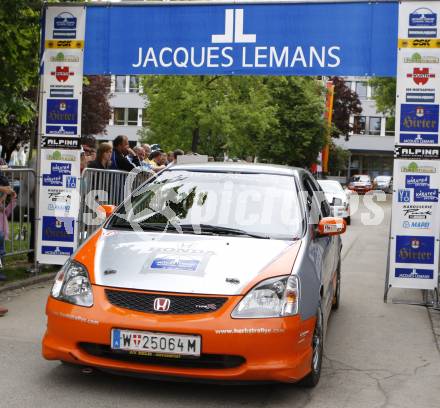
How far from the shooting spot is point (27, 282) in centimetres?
907

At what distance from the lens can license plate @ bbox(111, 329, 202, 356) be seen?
4500 mm

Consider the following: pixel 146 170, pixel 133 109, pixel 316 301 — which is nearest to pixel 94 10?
pixel 146 170

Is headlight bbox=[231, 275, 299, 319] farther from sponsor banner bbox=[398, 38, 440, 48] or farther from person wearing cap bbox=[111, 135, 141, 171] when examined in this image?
person wearing cap bbox=[111, 135, 141, 171]

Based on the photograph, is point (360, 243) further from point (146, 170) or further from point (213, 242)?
point (213, 242)

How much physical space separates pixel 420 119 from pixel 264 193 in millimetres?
3318

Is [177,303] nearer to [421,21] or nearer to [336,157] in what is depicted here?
[421,21]

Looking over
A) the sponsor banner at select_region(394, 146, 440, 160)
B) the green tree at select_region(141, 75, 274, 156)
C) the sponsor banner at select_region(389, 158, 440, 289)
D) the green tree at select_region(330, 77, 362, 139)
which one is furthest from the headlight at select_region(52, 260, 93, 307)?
the green tree at select_region(330, 77, 362, 139)

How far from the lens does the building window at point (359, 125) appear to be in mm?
79375

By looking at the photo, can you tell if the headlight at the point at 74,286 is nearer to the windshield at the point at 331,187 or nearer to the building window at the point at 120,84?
the windshield at the point at 331,187

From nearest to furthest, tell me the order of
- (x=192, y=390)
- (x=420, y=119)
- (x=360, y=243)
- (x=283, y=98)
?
(x=192, y=390) → (x=420, y=119) → (x=360, y=243) → (x=283, y=98)

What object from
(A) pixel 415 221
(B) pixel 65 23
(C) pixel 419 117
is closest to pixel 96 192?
(B) pixel 65 23

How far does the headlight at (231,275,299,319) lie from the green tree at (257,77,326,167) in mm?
39560

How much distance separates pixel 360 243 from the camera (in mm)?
16641

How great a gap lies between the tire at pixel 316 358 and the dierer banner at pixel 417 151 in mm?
3612
